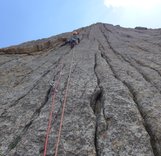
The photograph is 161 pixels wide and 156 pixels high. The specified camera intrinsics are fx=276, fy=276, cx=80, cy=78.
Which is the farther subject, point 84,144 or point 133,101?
point 133,101

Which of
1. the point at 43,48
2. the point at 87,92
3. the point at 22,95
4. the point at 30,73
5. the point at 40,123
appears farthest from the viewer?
the point at 43,48

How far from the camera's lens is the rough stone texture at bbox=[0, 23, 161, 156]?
8.30 metres

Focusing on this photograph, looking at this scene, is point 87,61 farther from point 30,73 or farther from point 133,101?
point 133,101

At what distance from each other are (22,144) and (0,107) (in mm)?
3937

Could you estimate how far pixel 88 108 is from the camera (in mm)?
10781

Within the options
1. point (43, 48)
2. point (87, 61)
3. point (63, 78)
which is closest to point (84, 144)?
point (63, 78)

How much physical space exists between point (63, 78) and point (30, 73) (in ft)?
10.9

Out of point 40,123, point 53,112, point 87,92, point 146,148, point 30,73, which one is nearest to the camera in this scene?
point 146,148

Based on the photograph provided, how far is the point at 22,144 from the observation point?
8586mm

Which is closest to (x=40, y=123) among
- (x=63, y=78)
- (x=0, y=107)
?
(x=0, y=107)

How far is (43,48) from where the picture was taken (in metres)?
28.9

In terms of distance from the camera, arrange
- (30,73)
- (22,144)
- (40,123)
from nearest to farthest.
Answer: (22,144) → (40,123) → (30,73)

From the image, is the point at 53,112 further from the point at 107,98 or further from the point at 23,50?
the point at 23,50

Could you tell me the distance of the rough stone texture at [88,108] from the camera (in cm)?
830
